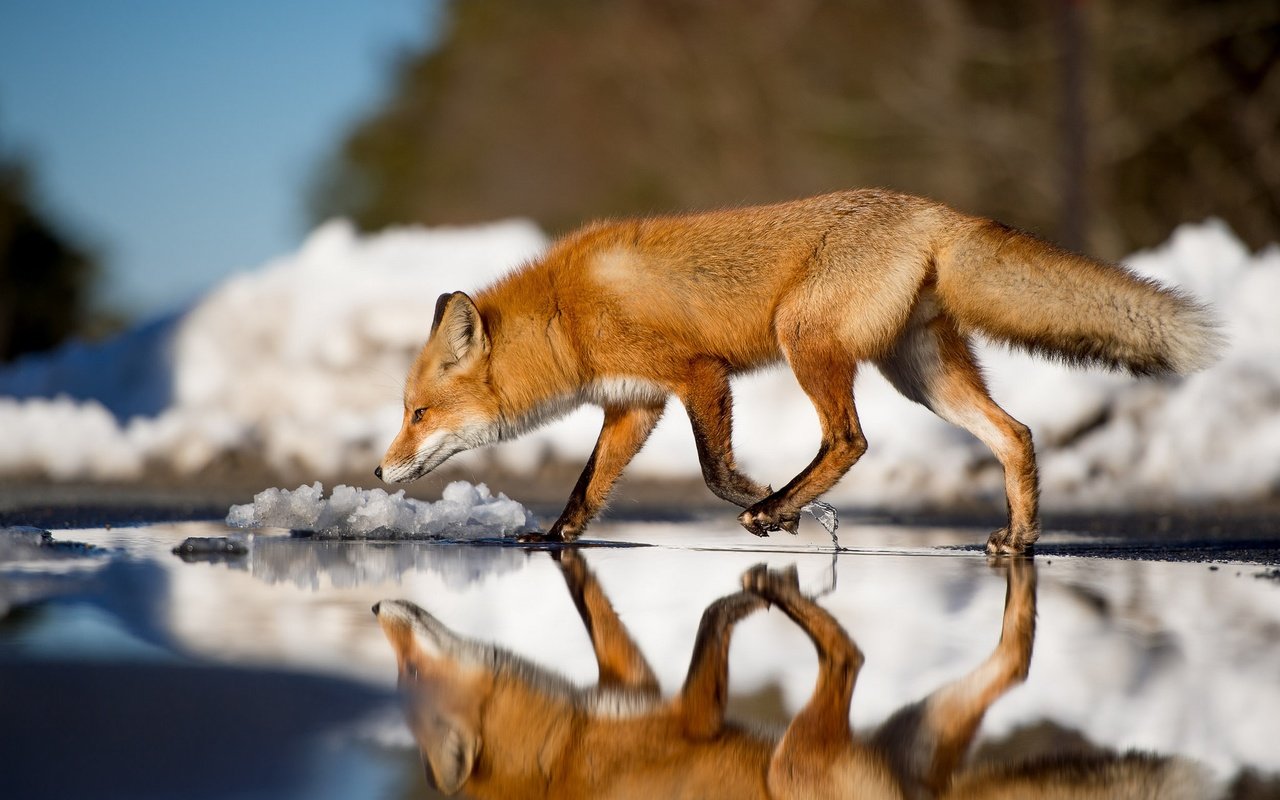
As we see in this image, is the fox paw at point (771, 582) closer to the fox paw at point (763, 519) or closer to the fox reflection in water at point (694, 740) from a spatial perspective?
the fox paw at point (763, 519)

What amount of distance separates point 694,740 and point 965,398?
4171mm

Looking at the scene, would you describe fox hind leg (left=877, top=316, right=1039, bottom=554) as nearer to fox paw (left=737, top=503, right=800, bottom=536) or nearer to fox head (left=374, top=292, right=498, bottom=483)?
fox paw (left=737, top=503, right=800, bottom=536)

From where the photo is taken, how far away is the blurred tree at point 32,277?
25.8 m

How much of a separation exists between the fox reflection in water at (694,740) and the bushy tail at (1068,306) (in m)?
2.60

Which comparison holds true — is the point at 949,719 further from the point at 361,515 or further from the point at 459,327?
the point at 459,327

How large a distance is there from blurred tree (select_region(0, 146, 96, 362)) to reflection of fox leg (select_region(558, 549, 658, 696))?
75.6 ft

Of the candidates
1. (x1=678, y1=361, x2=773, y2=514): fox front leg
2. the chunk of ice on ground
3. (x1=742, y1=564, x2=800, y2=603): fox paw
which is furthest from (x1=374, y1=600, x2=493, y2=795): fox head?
(x1=678, y1=361, x2=773, y2=514): fox front leg

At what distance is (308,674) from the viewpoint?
345 cm

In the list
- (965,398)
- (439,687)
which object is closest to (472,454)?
(965,398)

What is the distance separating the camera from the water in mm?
2768

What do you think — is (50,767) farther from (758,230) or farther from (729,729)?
(758,230)

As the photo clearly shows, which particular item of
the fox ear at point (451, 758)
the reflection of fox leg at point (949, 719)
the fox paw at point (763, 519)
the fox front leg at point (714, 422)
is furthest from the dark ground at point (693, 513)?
the fox ear at point (451, 758)

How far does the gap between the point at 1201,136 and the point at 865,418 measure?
45.0ft

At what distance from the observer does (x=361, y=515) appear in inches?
267
